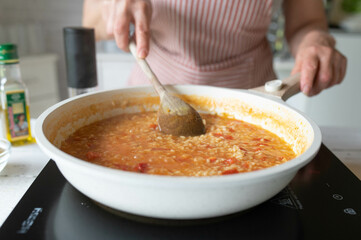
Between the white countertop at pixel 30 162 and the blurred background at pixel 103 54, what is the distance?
168 cm

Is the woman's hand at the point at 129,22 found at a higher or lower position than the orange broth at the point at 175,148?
higher

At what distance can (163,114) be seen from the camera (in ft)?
3.31

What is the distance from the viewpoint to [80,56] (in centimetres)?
115

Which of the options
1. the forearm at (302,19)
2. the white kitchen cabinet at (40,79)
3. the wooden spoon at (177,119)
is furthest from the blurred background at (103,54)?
the wooden spoon at (177,119)

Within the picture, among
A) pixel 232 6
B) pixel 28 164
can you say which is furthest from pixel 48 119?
pixel 232 6

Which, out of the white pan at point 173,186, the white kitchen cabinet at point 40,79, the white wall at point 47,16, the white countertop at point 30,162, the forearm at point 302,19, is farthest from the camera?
the white wall at point 47,16

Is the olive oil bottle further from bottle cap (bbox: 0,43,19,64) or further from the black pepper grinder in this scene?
the black pepper grinder

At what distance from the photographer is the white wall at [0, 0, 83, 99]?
3.30m

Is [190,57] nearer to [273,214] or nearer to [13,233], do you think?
[273,214]

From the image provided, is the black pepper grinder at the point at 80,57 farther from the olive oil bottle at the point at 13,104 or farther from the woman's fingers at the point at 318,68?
the woman's fingers at the point at 318,68

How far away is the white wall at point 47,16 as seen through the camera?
130 inches

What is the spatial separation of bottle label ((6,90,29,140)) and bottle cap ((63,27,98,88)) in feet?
0.62

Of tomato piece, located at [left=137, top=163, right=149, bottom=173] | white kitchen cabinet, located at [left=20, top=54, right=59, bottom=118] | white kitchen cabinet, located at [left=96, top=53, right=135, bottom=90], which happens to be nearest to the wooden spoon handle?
tomato piece, located at [left=137, top=163, right=149, bottom=173]

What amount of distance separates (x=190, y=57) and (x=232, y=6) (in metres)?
0.28
